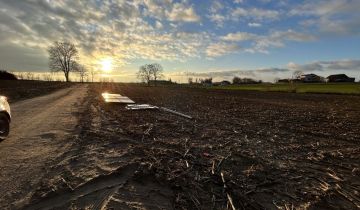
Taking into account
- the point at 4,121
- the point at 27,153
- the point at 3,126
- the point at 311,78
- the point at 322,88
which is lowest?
the point at 322,88

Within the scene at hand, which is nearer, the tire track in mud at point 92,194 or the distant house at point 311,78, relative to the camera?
the tire track in mud at point 92,194

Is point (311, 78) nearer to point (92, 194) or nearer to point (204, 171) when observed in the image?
point (204, 171)

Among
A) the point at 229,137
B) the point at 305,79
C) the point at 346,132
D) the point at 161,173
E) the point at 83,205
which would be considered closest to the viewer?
the point at 83,205

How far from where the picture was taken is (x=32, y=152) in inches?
280

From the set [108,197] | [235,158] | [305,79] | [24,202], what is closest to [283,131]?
[235,158]

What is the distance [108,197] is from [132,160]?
1.98 metres

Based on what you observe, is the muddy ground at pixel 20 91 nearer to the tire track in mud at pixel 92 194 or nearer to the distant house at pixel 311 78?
the tire track in mud at pixel 92 194

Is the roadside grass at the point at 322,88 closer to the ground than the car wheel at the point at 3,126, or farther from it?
closer to the ground

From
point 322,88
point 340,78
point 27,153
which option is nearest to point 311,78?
point 340,78

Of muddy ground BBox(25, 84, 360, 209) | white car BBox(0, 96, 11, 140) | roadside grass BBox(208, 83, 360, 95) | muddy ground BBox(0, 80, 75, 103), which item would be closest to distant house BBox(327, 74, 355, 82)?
roadside grass BBox(208, 83, 360, 95)

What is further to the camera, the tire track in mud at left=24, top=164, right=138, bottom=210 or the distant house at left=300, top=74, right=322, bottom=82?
the distant house at left=300, top=74, right=322, bottom=82

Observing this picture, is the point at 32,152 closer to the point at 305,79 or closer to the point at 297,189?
the point at 297,189

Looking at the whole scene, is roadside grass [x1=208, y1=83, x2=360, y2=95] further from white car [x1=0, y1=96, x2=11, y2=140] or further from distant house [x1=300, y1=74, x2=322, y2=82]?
white car [x1=0, y1=96, x2=11, y2=140]

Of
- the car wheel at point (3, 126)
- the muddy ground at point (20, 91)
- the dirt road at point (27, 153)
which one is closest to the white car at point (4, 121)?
the car wheel at point (3, 126)
